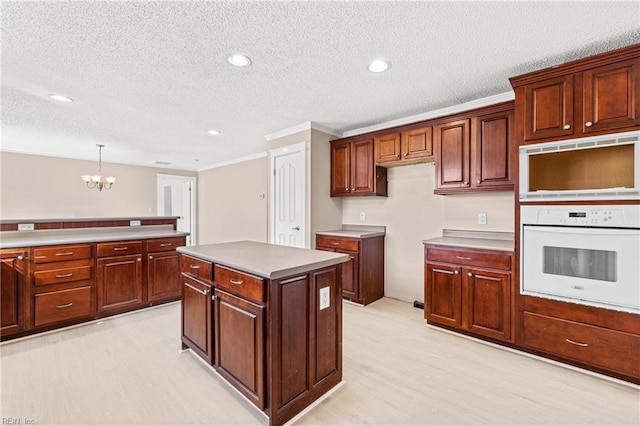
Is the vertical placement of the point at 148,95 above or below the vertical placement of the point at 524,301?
above

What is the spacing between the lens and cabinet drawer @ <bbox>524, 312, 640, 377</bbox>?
76.2 inches

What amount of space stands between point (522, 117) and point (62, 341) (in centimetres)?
460

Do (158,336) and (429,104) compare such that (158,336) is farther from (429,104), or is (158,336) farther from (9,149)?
(9,149)

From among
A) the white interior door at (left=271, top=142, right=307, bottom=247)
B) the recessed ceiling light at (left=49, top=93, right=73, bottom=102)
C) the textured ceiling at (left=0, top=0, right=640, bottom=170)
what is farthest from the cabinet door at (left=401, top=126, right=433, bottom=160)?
the recessed ceiling light at (left=49, top=93, right=73, bottom=102)

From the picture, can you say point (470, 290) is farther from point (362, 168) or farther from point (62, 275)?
point (62, 275)

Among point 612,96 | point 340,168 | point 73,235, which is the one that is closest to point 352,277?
point 340,168

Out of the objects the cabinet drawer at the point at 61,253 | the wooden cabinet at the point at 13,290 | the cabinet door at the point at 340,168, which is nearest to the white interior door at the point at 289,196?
the cabinet door at the point at 340,168

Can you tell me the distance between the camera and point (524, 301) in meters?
2.35

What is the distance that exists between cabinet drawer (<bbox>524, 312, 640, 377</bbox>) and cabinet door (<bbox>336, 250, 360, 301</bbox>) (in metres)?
1.80

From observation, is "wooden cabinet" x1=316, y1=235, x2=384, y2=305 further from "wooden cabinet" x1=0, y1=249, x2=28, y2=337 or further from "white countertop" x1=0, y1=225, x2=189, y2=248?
"wooden cabinet" x1=0, y1=249, x2=28, y2=337

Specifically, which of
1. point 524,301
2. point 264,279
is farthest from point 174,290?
point 524,301

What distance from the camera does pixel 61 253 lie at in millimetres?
2904

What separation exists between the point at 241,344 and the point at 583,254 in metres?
2.52

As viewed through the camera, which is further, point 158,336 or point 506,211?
point 506,211
